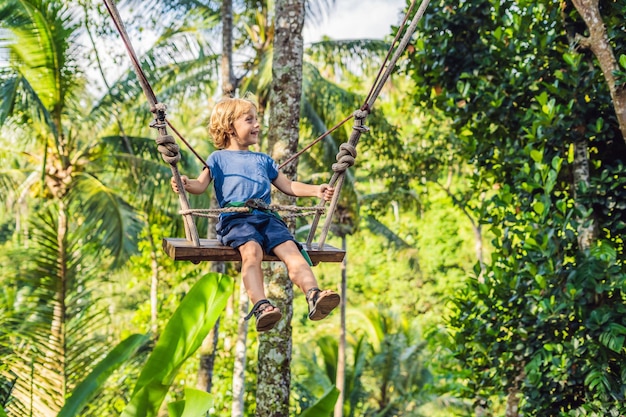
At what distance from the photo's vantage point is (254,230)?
116 inches

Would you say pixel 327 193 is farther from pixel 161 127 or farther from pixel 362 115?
pixel 161 127

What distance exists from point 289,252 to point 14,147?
9.09m

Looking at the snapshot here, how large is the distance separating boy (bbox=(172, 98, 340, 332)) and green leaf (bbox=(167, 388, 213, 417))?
1.31 feet

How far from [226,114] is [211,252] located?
0.67 m

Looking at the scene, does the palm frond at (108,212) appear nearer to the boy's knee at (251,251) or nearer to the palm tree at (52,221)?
the palm tree at (52,221)

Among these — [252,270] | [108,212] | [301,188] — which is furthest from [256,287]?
[108,212]

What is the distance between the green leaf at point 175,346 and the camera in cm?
266

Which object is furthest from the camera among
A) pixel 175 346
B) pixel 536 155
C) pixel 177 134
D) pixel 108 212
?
pixel 108 212

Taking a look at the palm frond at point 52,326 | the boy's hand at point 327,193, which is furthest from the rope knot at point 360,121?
the palm frond at point 52,326

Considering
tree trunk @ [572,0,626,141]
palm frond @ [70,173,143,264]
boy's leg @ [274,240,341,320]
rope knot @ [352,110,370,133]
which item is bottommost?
boy's leg @ [274,240,341,320]

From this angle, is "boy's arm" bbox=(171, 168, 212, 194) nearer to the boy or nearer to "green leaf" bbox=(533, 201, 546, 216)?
the boy

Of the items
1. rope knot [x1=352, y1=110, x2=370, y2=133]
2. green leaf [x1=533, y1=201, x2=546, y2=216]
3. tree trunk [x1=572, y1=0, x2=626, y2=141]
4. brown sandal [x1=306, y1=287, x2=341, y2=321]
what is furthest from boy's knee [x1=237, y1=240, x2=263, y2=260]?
tree trunk [x1=572, y1=0, x2=626, y2=141]

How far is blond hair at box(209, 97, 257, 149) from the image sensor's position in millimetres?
3162

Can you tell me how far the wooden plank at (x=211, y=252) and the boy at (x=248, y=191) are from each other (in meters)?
0.04
